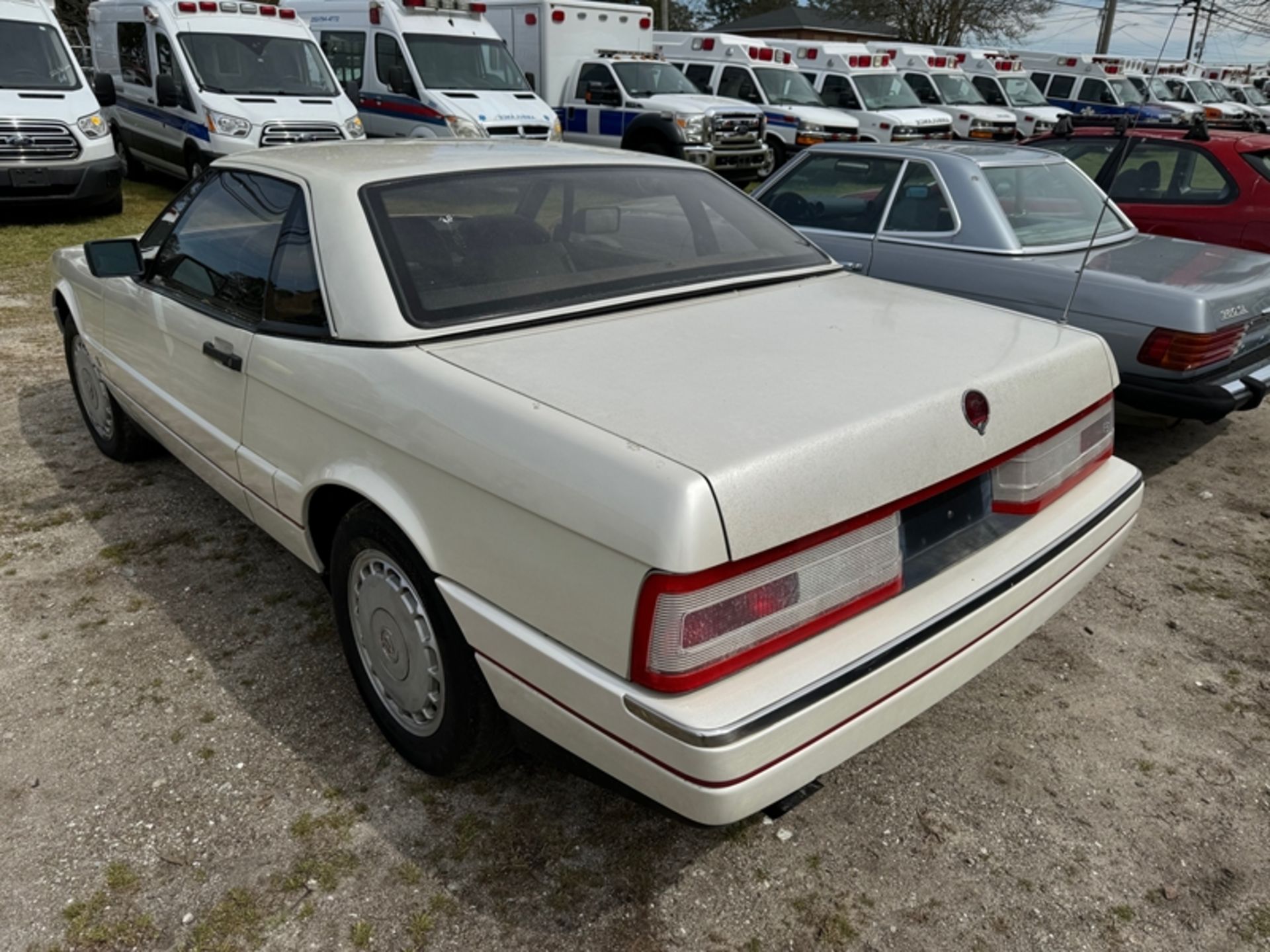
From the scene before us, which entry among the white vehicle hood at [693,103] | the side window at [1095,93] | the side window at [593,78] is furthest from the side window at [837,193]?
the side window at [1095,93]

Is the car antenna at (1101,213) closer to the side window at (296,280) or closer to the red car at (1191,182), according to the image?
the red car at (1191,182)

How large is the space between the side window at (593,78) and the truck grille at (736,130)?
5.94ft

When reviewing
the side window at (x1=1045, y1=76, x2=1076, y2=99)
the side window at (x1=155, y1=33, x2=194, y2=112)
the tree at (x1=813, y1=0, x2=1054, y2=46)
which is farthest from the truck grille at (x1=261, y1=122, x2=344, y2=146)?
the tree at (x1=813, y1=0, x2=1054, y2=46)

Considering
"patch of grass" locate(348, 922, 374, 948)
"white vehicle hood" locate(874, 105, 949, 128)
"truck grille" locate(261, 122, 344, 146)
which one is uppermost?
"truck grille" locate(261, 122, 344, 146)

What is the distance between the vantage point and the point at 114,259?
3.61 m

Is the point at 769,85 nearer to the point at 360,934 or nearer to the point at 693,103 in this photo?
the point at 693,103

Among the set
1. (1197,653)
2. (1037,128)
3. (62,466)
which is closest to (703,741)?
(1197,653)

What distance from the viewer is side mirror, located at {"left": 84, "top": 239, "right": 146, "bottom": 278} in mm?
3605

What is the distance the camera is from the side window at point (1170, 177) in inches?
265

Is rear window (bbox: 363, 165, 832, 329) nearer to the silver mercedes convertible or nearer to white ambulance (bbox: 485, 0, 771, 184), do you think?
the silver mercedes convertible

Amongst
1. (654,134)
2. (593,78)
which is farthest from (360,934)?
(593,78)

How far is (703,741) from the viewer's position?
1.80 m

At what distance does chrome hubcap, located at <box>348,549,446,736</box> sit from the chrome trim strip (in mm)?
808

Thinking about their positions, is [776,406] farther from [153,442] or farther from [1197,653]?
[153,442]
